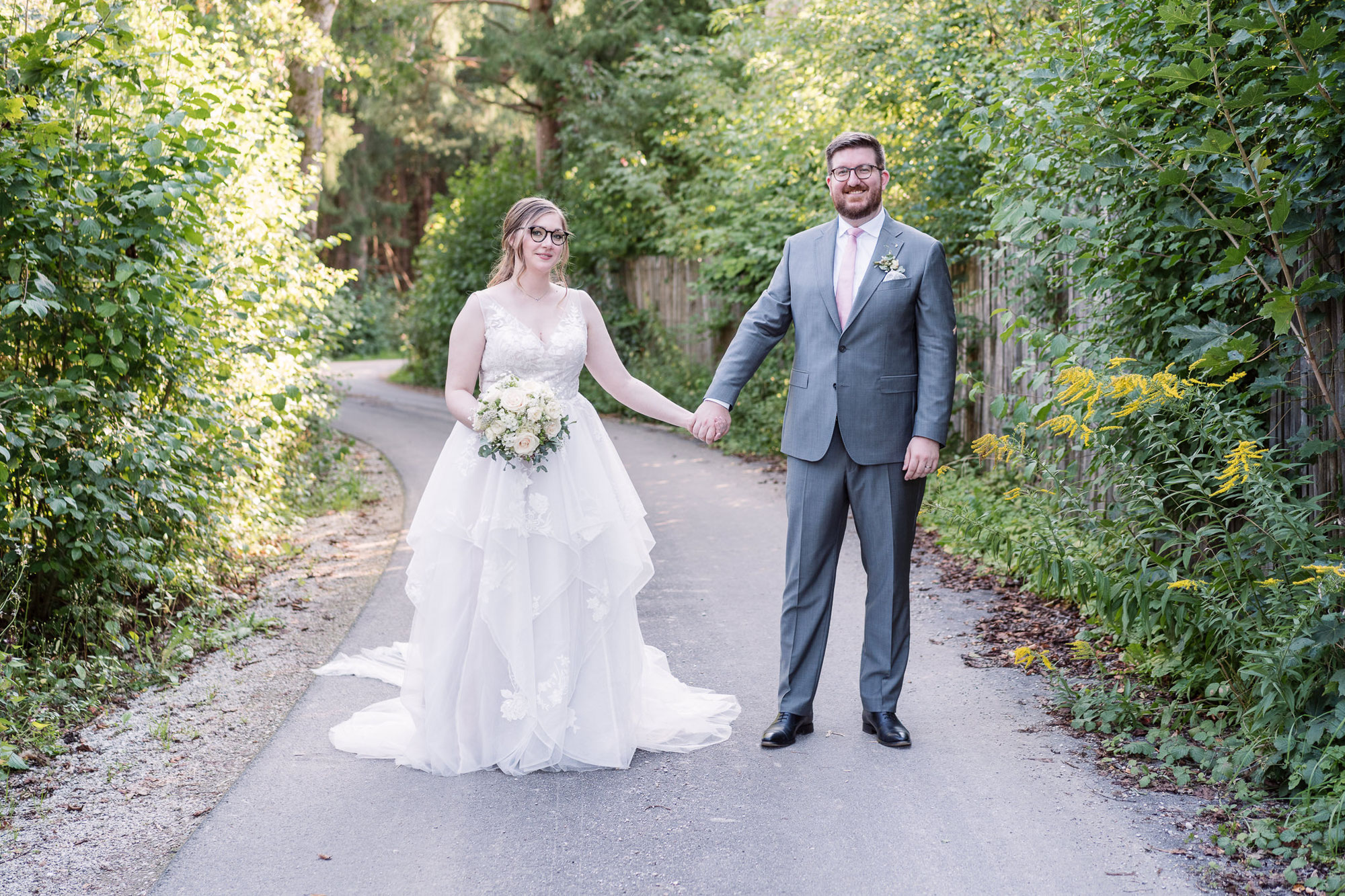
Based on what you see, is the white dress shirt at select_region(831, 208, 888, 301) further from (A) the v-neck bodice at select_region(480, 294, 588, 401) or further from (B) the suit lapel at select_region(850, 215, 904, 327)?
(A) the v-neck bodice at select_region(480, 294, 588, 401)

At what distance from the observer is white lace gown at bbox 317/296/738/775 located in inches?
173

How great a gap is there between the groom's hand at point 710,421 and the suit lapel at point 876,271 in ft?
2.10

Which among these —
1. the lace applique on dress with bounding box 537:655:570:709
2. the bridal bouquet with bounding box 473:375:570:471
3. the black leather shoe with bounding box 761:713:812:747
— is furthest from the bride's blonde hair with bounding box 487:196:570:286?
the black leather shoe with bounding box 761:713:812:747

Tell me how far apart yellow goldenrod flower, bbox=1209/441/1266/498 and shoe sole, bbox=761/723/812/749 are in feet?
5.76

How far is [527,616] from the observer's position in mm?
4449

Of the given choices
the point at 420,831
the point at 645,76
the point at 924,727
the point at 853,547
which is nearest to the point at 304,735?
the point at 420,831

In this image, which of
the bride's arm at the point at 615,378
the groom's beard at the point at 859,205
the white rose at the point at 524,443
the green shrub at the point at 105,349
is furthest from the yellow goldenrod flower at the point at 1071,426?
the green shrub at the point at 105,349

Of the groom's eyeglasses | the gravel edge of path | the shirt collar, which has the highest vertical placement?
the groom's eyeglasses

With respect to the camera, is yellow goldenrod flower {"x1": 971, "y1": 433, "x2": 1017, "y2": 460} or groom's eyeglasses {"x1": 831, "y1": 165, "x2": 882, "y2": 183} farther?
yellow goldenrod flower {"x1": 971, "y1": 433, "x2": 1017, "y2": 460}

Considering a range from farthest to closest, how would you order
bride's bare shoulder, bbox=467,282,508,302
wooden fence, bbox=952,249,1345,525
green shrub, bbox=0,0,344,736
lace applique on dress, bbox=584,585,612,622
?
green shrub, bbox=0,0,344,736, bride's bare shoulder, bbox=467,282,508,302, lace applique on dress, bbox=584,585,612,622, wooden fence, bbox=952,249,1345,525

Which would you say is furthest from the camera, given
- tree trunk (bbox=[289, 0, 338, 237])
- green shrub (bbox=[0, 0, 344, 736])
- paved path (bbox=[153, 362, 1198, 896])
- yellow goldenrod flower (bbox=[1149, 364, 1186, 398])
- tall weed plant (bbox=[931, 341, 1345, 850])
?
tree trunk (bbox=[289, 0, 338, 237])

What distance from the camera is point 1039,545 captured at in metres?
5.77

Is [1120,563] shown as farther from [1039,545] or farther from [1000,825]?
[1000,825]

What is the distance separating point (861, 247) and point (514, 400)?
1496mm
